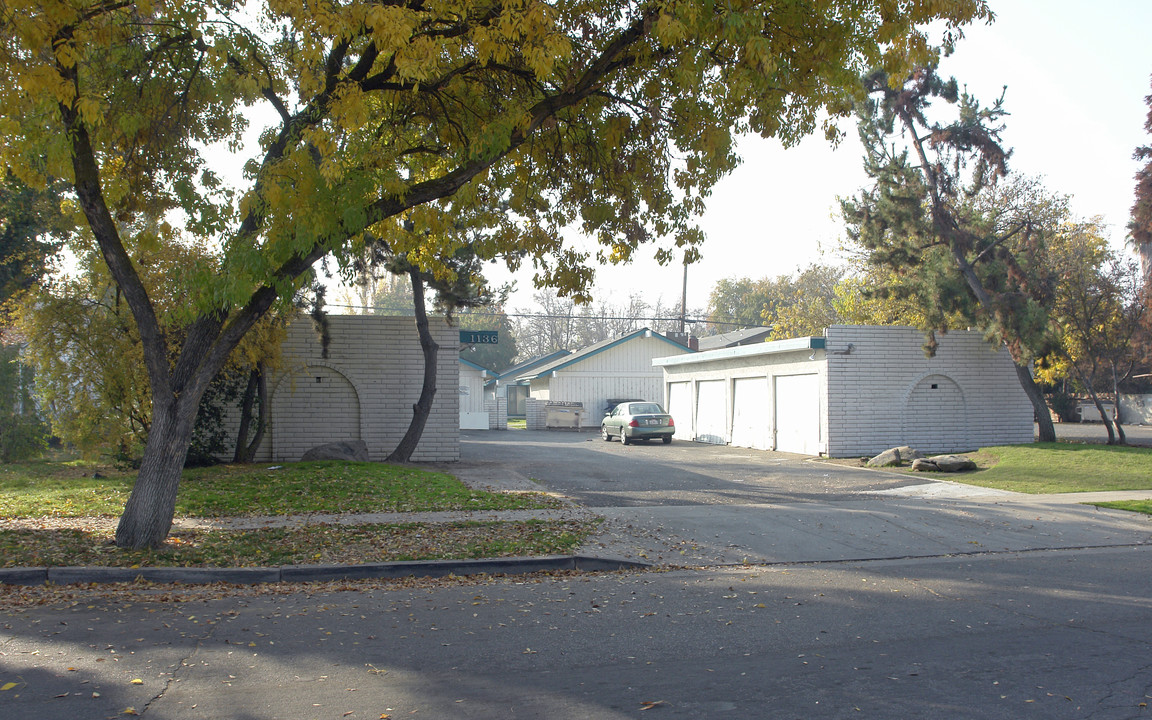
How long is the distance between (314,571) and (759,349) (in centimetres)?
1905

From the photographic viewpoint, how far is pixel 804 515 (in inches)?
460

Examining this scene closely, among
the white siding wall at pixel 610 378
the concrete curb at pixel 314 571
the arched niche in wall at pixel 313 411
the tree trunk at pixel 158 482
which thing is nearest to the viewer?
the concrete curb at pixel 314 571

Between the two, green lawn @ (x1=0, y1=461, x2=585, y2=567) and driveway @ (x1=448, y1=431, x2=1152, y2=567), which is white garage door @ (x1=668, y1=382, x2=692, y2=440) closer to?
driveway @ (x1=448, y1=431, x2=1152, y2=567)

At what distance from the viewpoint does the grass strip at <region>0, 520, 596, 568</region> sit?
8.45 m

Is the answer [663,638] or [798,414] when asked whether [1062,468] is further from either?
[663,638]

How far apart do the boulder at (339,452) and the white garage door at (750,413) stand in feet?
42.7

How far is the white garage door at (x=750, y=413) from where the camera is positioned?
84.4 feet

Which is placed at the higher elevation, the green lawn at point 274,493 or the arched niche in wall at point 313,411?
the arched niche in wall at point 313,411

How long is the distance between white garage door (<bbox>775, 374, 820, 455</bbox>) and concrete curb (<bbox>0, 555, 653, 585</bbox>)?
1508 centimetres

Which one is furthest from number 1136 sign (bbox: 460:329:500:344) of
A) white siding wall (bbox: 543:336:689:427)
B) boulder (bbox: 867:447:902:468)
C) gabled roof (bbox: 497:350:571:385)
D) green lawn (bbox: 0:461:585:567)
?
gabled roof (bbox: 497:350:571:385)

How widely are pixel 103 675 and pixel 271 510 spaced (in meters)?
6.51

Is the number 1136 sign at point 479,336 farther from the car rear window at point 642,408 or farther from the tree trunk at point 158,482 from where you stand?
the tree trunk at point 158,482

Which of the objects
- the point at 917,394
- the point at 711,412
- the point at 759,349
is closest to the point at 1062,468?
the point at 917,394

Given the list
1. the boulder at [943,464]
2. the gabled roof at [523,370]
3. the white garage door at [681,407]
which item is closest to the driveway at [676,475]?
the boulder at [943,464]
